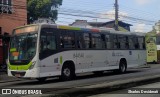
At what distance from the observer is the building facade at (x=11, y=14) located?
3462 cm

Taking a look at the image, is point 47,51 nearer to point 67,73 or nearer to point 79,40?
point 67,73

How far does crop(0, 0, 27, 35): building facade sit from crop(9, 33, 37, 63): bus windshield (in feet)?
50.1

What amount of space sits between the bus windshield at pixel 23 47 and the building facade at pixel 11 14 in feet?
50.1

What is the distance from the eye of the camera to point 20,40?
19.1m

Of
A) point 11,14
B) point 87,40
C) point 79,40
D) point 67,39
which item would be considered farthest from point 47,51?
point 11,14

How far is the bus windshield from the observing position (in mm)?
18438

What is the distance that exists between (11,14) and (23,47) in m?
17.4

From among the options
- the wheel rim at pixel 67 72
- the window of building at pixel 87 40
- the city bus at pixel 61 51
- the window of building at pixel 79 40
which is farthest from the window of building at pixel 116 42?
the wheel rim at pixel 67 72

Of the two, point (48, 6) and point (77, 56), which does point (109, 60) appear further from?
point (48, 6)

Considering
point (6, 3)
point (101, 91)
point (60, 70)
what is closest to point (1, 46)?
point (6, 3)

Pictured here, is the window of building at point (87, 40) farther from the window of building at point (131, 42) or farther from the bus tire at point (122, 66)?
the window of building at point (131, 42)

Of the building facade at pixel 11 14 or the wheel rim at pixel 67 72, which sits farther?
the building facade at pixel 11 14

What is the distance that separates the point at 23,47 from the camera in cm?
1872

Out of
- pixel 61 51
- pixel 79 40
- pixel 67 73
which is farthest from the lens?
pixel 79 40
